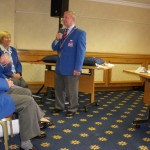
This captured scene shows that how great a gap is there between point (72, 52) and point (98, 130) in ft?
3.50

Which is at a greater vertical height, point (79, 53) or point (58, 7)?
point (58, 7)

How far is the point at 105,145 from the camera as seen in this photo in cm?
245

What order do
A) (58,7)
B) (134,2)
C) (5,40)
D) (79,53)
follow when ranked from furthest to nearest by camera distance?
1. (134,2)
2. (58,7)
3. (5,40)
4. (79,53)

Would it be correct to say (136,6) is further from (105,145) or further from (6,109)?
(6,109)

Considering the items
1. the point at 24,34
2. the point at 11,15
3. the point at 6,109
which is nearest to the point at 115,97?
the point at 24,34

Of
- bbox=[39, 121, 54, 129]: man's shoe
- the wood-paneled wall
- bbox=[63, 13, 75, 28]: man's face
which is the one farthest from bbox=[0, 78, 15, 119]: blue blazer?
the wood-paneled wall

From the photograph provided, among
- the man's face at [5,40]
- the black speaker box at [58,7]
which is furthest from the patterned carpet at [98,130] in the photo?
the black speaker box at [58,7]

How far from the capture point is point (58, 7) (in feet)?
14.7

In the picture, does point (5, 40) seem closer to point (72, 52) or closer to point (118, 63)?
point (72, 52)

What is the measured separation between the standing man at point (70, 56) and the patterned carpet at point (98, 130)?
34 centimetres

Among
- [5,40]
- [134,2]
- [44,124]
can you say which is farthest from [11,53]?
[134,2]

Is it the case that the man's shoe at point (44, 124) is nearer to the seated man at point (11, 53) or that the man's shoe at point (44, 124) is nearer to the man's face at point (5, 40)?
the seated man at point (11, 53)

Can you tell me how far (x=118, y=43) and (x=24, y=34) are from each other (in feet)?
7.07

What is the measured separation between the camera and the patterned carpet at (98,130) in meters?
2.43
